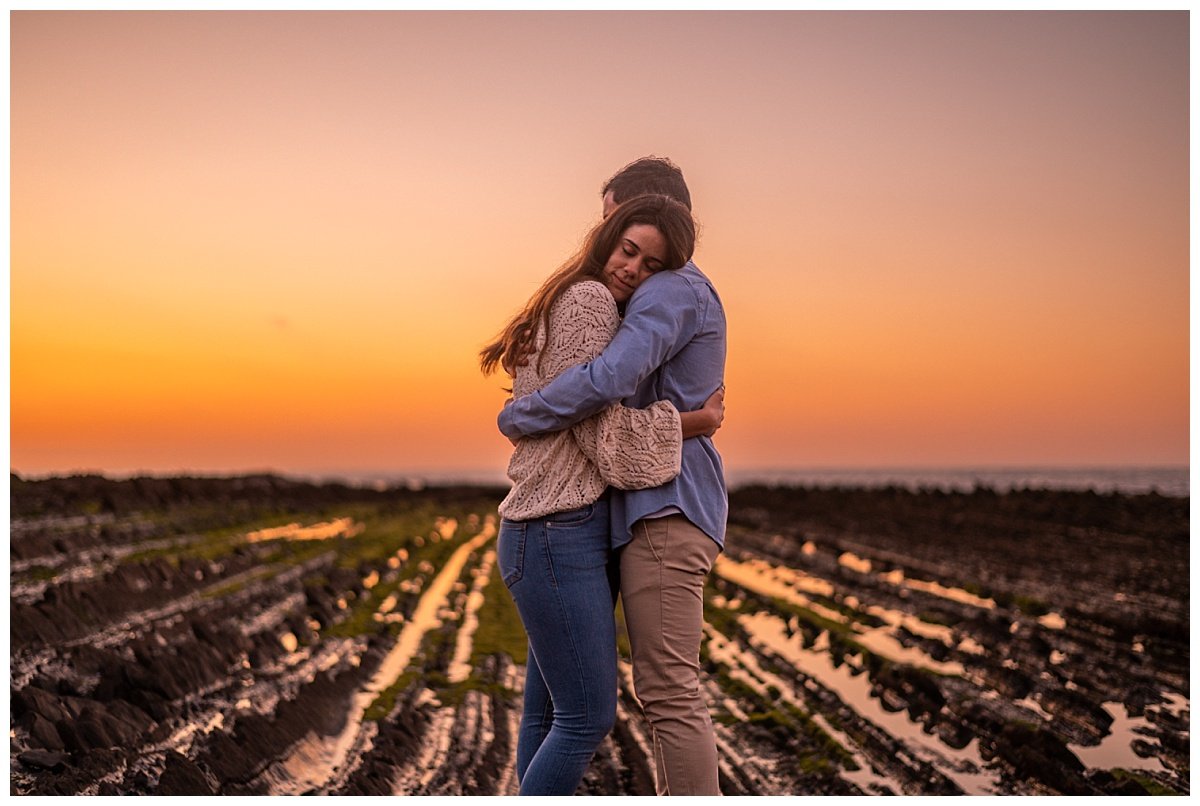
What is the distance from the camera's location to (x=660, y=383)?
132 inches

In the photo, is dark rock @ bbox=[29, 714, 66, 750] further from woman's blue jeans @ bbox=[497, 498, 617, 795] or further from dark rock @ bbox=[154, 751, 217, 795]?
woman's blue jeans @ bbox=[497, 498, 617, 795]

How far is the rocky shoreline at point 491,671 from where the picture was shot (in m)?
6.00

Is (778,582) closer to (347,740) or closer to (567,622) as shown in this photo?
(347,740)

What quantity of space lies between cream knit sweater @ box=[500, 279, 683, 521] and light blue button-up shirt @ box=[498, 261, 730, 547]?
0.16 ft

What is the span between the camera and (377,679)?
8531 millimetres

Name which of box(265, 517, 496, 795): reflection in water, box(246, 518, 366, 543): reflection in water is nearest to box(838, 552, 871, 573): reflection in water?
box(265, 517, 496, 795): reflection in water

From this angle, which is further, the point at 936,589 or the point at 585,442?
the point at 936,589

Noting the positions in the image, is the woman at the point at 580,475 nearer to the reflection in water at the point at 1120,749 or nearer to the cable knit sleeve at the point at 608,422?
the cable knit sleeve at the point at 608,422

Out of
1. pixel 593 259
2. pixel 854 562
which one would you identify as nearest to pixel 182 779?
pixel 593 259

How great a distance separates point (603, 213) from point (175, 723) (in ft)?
15.2

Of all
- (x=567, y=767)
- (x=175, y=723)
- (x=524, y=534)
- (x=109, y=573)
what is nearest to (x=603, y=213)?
(x=524, y=534)

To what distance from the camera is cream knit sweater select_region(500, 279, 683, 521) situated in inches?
124

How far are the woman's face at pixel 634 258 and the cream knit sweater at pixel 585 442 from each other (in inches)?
2.7

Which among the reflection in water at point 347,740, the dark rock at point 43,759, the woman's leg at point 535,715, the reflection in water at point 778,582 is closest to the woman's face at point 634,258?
the woman's leg at point 535,715
